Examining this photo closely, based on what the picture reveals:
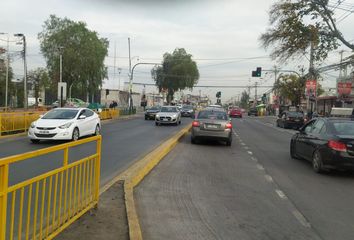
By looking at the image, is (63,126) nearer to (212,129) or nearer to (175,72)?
(212,129)

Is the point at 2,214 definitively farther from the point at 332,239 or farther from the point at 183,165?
the point at 183,165

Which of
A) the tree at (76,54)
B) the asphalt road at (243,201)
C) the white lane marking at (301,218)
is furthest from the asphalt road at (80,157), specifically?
the tree at (76,54)

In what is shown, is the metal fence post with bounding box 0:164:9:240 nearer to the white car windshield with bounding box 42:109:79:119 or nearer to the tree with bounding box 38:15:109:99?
the white car windshield with bounding box 42:109:79:119

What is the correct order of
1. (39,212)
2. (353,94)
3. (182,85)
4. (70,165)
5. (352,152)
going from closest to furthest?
1. (39,212)
2. (70,165)
3. (352,152)
4. (353,94)
5. (182,85)

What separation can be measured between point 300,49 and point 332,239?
98.3 feet

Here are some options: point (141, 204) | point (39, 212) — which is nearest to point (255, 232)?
point (141, 204)

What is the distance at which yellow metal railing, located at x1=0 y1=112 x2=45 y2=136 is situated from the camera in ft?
71.2

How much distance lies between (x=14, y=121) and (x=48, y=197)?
18.5 metres

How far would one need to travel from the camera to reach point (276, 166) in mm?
13219

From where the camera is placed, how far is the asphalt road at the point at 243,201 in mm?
6330

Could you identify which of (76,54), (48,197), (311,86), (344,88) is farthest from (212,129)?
(76,54)

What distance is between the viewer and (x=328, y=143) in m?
11.5

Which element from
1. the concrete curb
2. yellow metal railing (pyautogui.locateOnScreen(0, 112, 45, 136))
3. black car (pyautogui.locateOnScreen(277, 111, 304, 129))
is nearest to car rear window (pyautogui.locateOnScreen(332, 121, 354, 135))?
the concrete curb

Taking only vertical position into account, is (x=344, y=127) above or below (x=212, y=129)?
above
